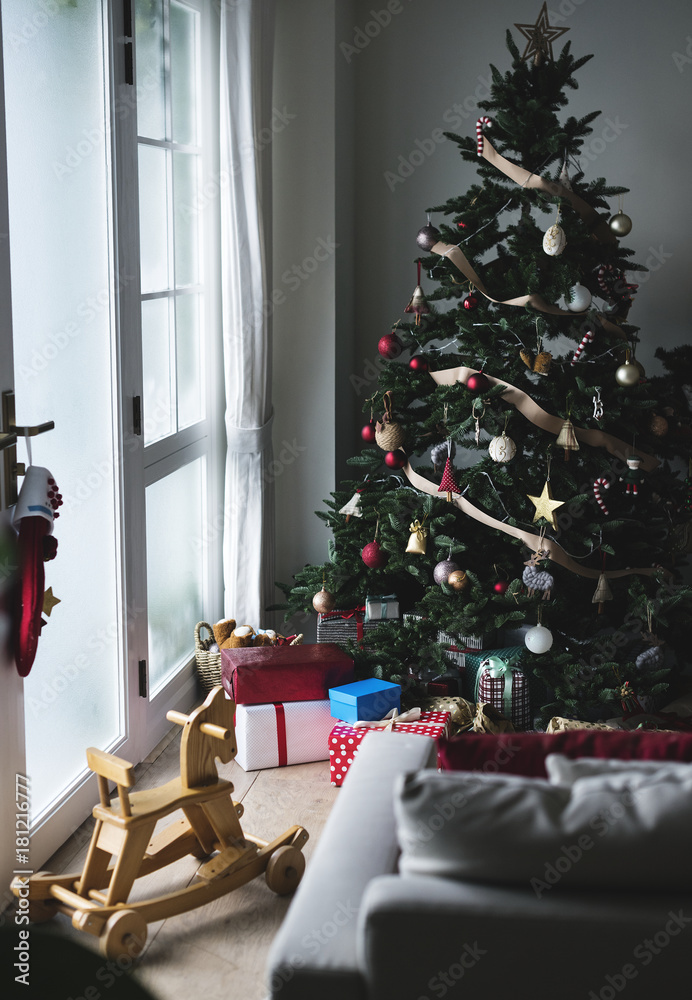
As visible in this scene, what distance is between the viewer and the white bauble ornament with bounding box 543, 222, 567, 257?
2.60m

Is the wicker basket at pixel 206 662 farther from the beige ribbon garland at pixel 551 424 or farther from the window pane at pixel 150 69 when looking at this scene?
the window pane at pixel 150 69

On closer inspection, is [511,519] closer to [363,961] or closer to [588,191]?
[588,191]

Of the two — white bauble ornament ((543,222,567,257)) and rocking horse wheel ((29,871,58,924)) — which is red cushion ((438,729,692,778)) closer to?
rocking horse wheel ((29,871,58,924))

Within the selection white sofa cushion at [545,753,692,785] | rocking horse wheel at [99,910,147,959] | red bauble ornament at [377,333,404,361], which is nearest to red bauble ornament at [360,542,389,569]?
red bauble ornament at [377,333,404,361]

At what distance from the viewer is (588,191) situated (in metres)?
2.74

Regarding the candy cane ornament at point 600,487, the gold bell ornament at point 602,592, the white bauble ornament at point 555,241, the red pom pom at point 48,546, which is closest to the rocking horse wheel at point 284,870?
the red pom pom at point 48,546

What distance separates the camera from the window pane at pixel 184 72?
292 centimetres

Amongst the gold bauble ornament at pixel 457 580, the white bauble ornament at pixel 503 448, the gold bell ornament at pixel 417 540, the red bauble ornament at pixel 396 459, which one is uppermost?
the white bauble ornament at pixel 503 448

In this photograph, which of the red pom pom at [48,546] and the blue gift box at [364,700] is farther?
the blue gift box at [364,700]

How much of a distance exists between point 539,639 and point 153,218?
1.69m

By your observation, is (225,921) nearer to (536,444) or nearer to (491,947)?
(491,947)

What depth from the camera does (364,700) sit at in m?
2.67

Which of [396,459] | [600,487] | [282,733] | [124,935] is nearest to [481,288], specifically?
[396,459]

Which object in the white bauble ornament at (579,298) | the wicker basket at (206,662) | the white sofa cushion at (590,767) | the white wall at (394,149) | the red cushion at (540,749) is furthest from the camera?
the white wall at (394,149)
